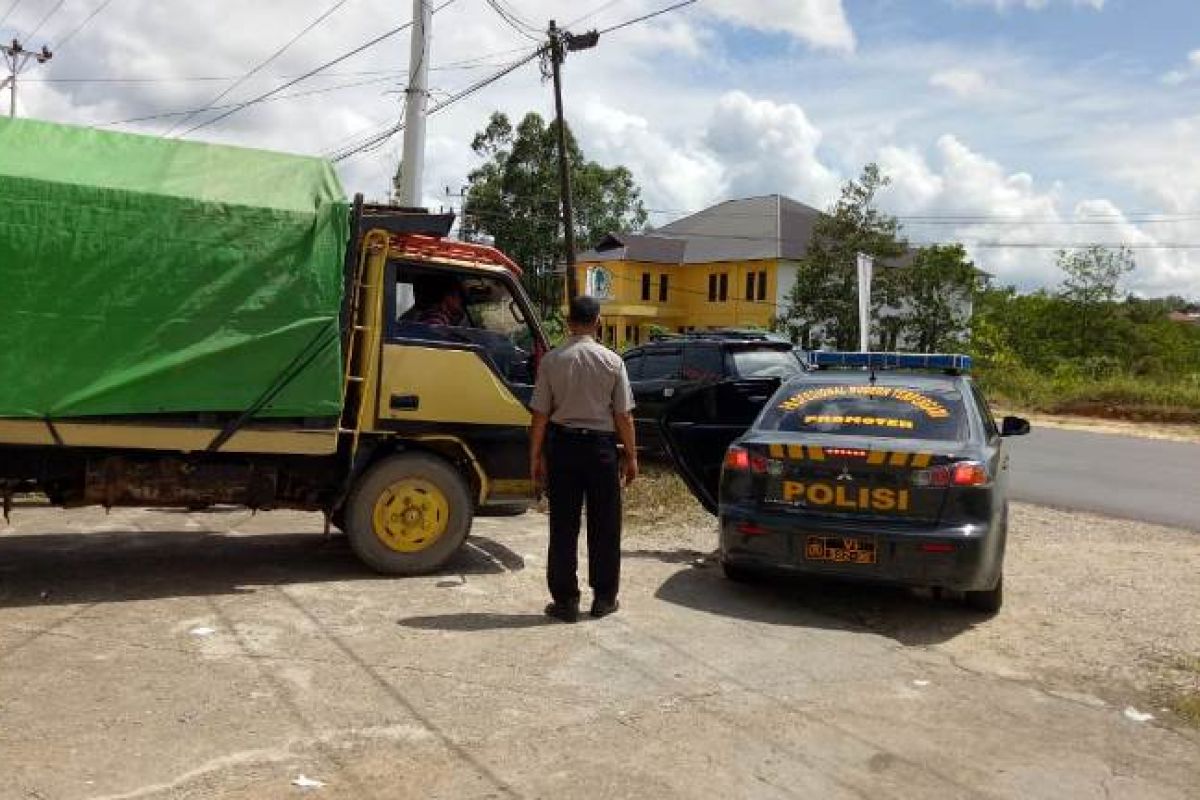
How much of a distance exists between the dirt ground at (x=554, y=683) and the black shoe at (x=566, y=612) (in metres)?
0.08

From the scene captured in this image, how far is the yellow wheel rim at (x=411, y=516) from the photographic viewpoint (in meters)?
6.95

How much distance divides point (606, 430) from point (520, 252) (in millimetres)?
48411

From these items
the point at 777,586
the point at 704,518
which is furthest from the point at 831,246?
the point at 777,586

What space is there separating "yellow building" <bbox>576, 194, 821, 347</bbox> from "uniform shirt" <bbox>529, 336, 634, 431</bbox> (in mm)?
45318

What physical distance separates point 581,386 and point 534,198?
47.2 m

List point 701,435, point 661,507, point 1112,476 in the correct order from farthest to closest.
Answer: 1. point 1112,476
2. point 661,507
3. point 701,435

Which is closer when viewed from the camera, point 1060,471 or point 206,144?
point 206,144

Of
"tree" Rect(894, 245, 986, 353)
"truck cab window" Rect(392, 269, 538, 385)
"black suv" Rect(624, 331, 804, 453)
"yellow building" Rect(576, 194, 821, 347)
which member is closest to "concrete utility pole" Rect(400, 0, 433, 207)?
"black suv" Rect(624, 331, 804, 453)

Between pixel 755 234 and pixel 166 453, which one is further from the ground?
pixel 755 234

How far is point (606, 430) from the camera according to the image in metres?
6.02

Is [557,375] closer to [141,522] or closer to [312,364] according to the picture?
[312,364]

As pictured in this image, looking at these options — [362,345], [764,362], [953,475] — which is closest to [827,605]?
[953,475]

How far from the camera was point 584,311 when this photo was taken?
19.6 feet

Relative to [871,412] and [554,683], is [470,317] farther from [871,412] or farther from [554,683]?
[554,683]
